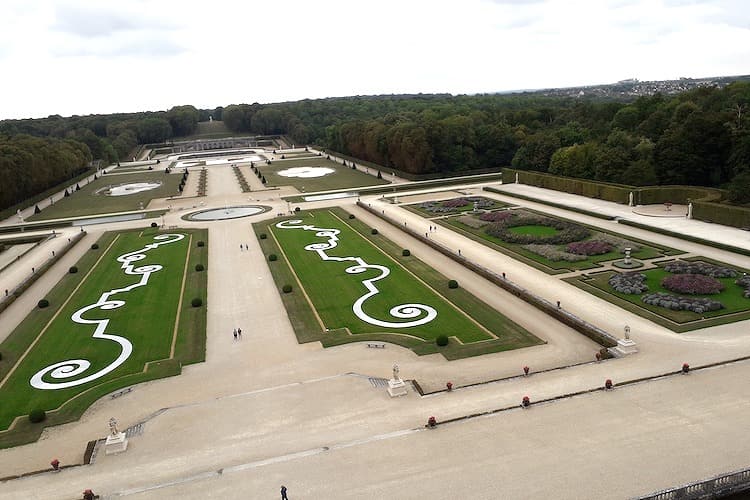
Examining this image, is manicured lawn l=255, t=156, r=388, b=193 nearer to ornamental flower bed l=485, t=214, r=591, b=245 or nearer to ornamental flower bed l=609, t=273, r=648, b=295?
ornamental flower bed l=485, t=214, r=591, b=245

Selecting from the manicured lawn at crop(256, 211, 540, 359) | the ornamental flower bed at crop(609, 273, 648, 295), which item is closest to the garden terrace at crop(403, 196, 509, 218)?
the manicured lawn at crop(256, 211, 540, 359)

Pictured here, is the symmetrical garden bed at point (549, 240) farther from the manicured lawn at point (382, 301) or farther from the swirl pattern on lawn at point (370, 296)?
the swirl pattern on lawn at point (370, 296)

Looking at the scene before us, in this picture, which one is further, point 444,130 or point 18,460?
point 444,130

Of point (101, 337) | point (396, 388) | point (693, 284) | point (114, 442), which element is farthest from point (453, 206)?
point (114, 442)

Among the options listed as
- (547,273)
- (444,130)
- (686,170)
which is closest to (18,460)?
(547,273)

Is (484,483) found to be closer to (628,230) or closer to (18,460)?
(18,460)

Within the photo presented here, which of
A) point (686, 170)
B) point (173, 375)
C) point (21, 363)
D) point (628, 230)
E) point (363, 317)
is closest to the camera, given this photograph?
point (173, 375)

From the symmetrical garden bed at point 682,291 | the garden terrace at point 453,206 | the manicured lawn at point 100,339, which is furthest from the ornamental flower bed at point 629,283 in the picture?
the garden terrace at point 453,206

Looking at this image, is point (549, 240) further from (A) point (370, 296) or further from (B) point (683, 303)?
(A) point (370, 296)
